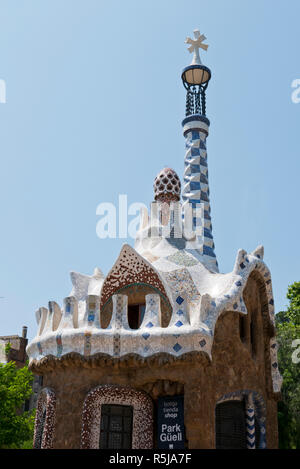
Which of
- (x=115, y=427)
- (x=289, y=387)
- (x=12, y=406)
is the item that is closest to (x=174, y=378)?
(x=115, y=427)

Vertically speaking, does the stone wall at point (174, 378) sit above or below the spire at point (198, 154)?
below

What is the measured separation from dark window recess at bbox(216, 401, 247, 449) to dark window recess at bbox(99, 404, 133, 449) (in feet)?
5.58

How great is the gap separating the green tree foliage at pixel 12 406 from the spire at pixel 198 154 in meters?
7.74

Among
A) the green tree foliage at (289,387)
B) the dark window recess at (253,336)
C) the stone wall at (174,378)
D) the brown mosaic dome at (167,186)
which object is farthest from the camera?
the green tree foliage at (289,387)

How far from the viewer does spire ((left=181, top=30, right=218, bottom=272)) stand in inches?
574

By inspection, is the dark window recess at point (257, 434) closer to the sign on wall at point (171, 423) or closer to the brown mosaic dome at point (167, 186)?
the sign on wall at point (171, 423)

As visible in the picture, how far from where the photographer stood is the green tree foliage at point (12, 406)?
17000 millimetres

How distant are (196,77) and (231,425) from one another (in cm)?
1024

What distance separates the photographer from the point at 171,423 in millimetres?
9734

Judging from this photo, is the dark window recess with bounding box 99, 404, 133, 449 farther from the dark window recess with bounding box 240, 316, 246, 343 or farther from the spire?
the spire

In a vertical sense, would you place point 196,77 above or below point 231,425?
above

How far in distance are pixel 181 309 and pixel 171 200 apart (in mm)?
4060

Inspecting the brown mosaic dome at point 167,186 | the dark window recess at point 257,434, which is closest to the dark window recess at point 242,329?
the dark window recess at point 257,434

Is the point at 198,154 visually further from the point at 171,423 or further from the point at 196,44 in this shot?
the point at 171,423
